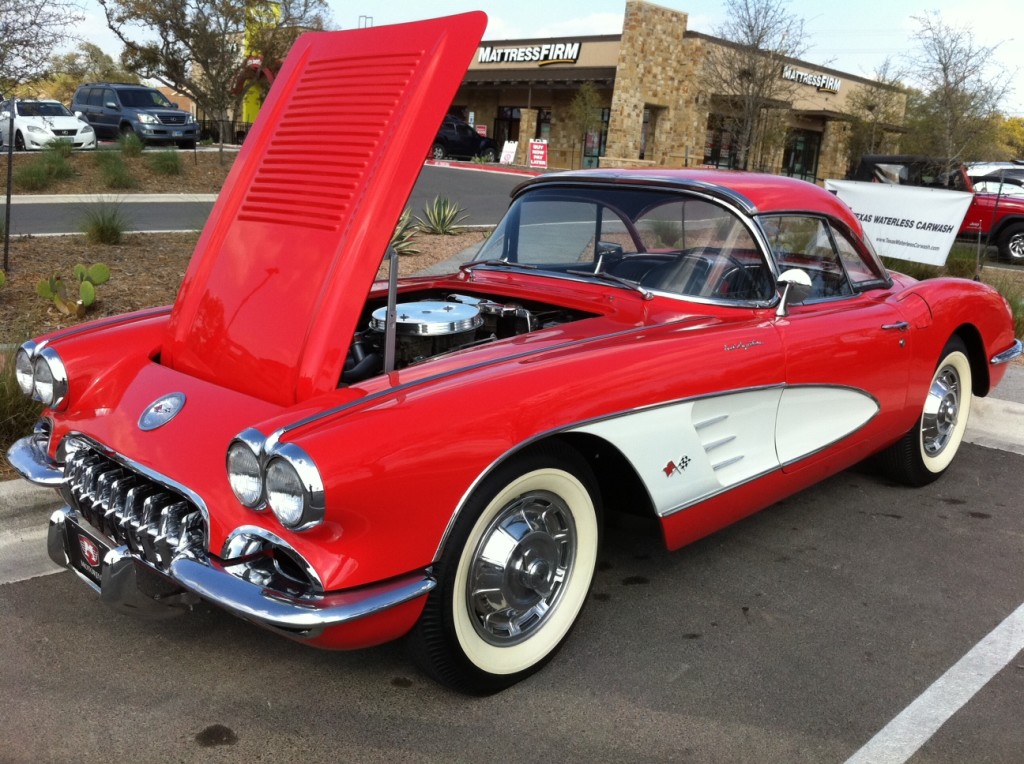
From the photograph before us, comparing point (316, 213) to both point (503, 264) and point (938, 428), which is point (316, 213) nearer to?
point (503, 264)

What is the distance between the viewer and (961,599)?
3.38m

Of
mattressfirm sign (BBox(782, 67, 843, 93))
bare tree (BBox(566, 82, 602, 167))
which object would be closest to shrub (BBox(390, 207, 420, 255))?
bare tree (BBox(566, 82, 602, 167))

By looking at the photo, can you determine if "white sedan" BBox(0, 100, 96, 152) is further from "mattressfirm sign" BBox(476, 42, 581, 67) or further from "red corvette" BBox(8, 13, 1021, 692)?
"red corvette" BBox(8, 13, 1021, 692)

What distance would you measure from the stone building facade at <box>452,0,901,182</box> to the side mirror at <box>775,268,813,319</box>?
26.0m

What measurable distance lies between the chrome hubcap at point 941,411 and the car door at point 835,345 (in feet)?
1.51

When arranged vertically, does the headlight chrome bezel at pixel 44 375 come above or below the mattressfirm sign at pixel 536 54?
below

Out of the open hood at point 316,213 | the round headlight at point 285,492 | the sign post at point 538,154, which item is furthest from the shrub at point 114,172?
the sign post at point 538,154

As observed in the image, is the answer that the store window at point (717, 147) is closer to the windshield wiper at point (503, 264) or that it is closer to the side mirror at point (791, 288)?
the windshield wiper at point (503, 264)

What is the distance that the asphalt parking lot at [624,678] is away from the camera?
2406 mm

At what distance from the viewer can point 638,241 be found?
3887mm

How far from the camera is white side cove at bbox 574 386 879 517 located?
2801mm

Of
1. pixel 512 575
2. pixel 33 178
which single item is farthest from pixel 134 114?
pixel 512 575

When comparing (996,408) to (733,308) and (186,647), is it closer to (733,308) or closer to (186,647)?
(733,308)

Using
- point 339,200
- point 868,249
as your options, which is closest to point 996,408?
point 868,249
